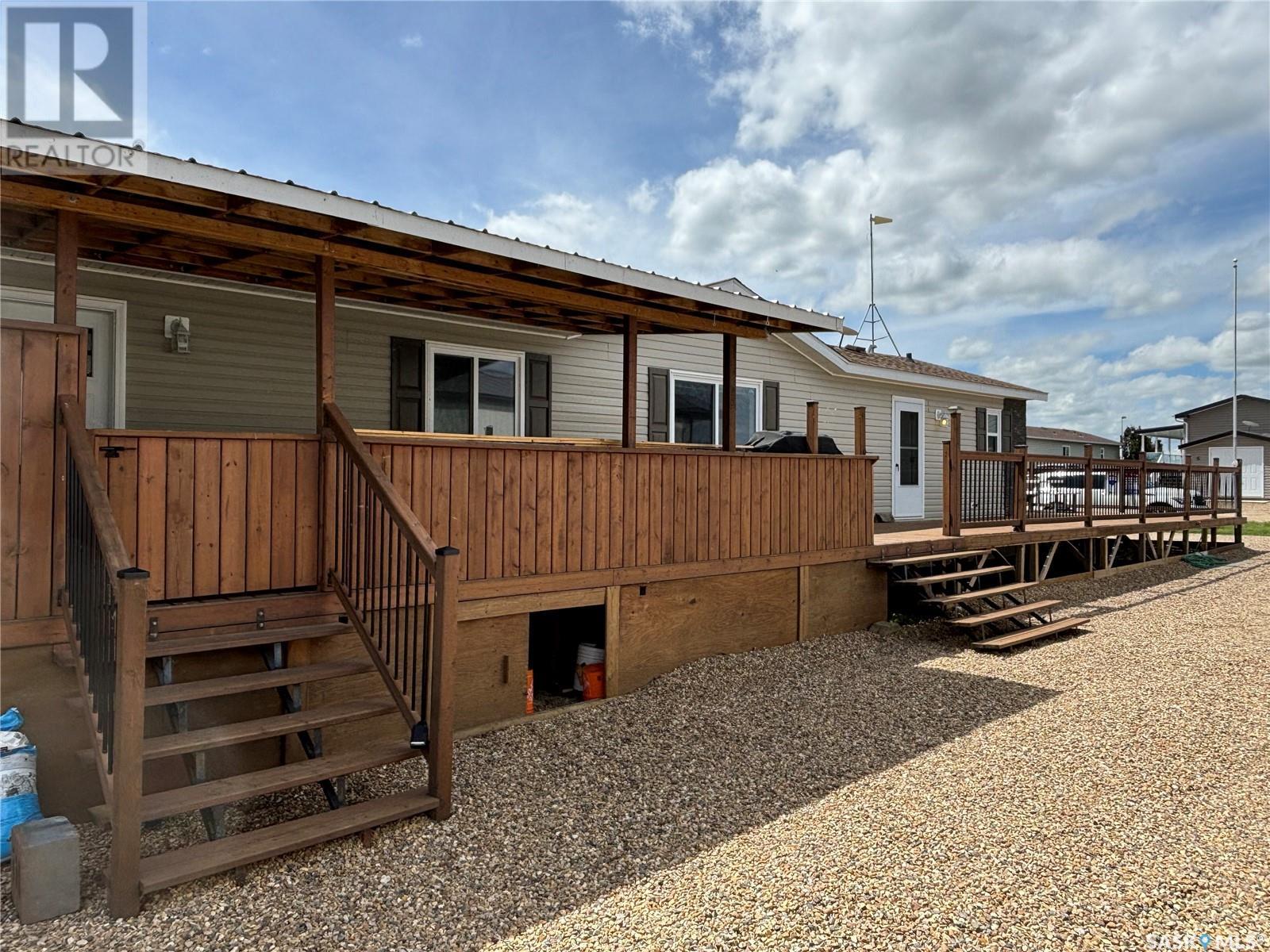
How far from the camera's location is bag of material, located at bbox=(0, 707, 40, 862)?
2.92 meters

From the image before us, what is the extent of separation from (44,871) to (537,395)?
237 inches

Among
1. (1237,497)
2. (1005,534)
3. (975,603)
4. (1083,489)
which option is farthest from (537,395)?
(1237,497)

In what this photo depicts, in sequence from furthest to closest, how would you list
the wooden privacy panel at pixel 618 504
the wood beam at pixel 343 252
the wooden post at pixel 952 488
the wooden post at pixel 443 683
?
the wooden post at pixel 952 488
the wooden privacy panel at pixel 618 504
the wood beam at pixel 343 252
the wooden post at pixel 443 683

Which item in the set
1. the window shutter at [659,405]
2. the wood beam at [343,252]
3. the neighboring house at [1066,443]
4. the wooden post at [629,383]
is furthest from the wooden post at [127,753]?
the neighboring house at [1066,443]

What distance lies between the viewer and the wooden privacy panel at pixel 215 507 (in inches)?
145

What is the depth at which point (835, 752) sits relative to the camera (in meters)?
4.43

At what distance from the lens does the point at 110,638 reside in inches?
112

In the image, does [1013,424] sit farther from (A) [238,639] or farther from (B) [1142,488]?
(A) [238,639]

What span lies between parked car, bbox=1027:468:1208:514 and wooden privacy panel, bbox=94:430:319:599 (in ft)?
29.9

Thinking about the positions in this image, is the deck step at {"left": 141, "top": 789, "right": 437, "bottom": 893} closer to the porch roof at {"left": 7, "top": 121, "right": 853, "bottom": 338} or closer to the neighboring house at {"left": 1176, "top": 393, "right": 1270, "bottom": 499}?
the porch roof at {"left": 7, "top": 121, "right": 853, "bottom": 338}

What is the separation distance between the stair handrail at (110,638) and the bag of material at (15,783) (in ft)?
0.96

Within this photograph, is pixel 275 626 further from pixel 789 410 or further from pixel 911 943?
pixel 789 410

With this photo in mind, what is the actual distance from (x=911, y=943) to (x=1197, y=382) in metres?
78.8

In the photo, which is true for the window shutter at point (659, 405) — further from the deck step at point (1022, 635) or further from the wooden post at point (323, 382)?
the wooden post at point (323, 382)
